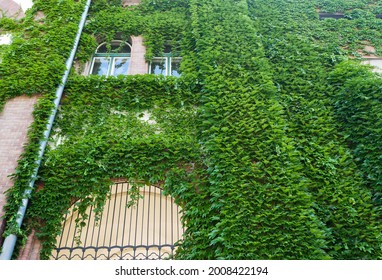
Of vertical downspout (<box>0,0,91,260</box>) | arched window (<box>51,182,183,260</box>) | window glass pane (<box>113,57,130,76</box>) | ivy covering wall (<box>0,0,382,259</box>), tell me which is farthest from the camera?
window glass pane (<box>113,57,130,76</box>)

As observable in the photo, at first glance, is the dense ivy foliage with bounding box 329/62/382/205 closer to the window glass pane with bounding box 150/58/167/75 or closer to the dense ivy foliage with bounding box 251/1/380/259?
the dense ivy foliage with bounding box 251/1/380/259

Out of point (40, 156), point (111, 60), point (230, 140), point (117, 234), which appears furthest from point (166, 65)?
point (117, 234)

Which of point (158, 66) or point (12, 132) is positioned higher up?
point (158, 66)

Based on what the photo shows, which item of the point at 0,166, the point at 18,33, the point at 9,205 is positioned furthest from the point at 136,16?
the point at 9,205

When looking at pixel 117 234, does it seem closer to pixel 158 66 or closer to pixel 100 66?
pixel 158 66

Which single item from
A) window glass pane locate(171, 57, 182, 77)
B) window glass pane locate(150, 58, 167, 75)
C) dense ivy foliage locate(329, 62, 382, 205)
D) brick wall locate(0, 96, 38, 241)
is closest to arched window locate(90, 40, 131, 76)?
window glass pane locate(150, 58, 167, 75)

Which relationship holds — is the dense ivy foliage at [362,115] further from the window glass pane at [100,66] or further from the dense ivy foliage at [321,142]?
the window glass pane at [100,66]
